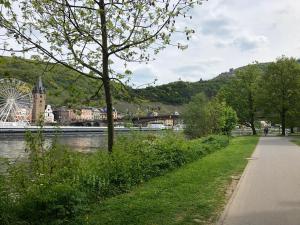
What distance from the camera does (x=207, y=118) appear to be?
42938 millimetres

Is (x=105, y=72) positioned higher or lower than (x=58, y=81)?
higher

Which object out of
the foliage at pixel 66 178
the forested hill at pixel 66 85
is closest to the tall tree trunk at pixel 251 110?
the foliage at pixel 66 178

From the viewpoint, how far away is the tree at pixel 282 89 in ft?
196

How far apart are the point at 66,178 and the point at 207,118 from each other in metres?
34.5

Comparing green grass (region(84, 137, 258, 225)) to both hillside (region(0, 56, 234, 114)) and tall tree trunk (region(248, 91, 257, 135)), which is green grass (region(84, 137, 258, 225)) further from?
tall tree trunk (region(248, 91, 257, 135))

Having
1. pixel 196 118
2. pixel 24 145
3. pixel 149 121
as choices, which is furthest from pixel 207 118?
pixel 24 145

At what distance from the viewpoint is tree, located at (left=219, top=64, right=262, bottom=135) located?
217 ft

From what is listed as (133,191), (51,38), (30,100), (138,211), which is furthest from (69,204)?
(30,100)

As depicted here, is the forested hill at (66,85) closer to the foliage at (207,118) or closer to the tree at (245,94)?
the foliage at (207,118)

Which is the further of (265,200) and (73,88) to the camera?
(73,88)

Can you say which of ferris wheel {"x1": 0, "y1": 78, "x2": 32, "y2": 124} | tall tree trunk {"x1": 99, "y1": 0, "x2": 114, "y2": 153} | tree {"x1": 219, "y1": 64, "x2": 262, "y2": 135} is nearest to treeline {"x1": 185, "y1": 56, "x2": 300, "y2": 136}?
tree {"x1": 219, "y1": 64, "x2": 262, "y2": 135}

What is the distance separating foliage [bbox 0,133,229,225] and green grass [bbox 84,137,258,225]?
365mm

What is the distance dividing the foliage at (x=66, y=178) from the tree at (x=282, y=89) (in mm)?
48530

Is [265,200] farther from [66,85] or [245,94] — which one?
[245,94]
